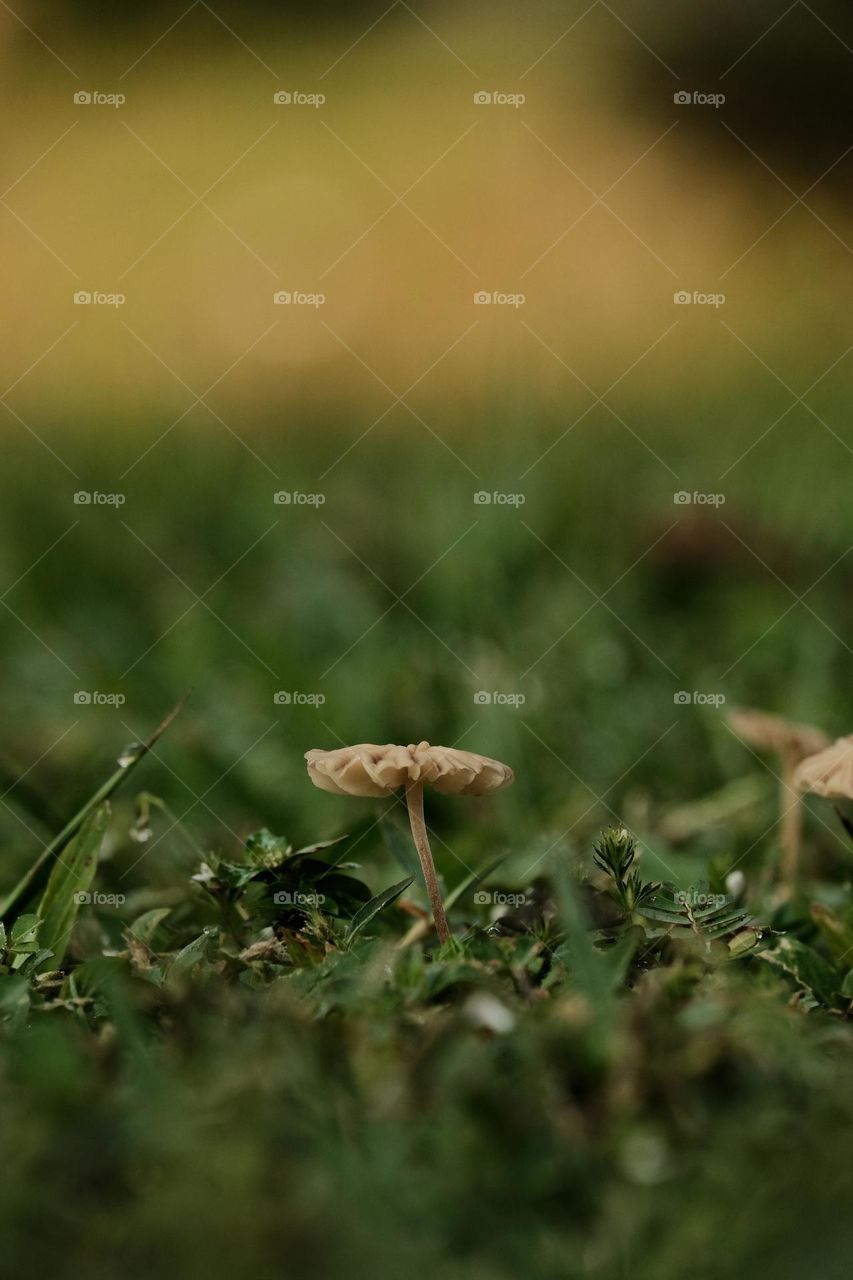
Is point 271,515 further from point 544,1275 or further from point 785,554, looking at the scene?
point 544,1275

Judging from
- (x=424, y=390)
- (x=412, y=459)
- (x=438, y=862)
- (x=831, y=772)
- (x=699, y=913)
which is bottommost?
(x=438, y=862)

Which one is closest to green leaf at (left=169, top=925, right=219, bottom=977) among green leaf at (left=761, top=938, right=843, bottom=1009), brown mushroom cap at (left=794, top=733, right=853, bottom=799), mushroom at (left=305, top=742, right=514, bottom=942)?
mushroom at (left=305, top=742, right=514, bottom=942)

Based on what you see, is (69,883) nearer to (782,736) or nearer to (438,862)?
(438,862)

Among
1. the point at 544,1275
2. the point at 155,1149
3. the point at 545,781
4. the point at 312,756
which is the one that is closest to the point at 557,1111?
the point at 544,1275

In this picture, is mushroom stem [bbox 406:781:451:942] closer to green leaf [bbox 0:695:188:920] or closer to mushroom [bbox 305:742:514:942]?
mushroom [bbox 305:742:514:942]

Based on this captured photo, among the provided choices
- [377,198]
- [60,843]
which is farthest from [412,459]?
[60,843]

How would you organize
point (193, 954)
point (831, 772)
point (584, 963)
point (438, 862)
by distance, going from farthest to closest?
point (438, 862)
point (831, 772)
point (193, 954)
point (584, 963)

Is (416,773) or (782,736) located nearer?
(416,773)
